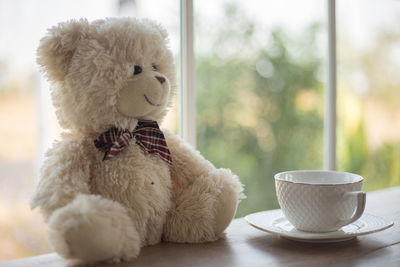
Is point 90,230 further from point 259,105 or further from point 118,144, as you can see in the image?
point 259,105

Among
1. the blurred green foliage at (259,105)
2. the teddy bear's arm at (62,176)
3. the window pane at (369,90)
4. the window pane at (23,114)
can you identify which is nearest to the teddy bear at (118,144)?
the teddy bear's arm at (62,176)

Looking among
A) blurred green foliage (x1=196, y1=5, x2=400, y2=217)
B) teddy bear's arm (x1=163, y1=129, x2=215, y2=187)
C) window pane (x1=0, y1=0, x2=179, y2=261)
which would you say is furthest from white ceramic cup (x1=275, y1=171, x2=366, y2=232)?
window pane (x1=0, y1=0, x2=179, y2=261)

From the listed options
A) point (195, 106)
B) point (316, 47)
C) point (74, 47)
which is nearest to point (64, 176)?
point (74, 47)

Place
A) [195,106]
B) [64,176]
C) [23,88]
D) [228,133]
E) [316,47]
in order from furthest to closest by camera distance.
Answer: [316,47]
[228,133]
[195,106]
[23,88]
[64,176]

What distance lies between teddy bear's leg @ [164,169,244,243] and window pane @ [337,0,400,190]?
0.69 m

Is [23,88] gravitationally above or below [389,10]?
below

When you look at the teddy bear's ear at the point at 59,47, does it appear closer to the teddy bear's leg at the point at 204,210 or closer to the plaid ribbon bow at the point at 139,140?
the plaid ribbon bow at the point at 139,140

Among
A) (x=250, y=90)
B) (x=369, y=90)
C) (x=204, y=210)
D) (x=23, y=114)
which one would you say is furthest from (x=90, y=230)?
(x=369, y=90)

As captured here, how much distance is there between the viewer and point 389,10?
142 centimetres

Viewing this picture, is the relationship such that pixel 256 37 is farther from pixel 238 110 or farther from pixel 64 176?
pixel 64 176

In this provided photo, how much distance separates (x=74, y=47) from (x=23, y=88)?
0.66 feet

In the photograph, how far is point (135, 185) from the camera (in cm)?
68

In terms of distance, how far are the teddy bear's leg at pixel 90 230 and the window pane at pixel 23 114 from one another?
26 cm

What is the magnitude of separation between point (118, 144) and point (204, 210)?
0.19 m
